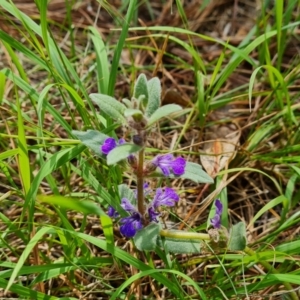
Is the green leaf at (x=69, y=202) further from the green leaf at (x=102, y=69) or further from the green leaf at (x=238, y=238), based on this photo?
the green leaf at (x=102, y=69)

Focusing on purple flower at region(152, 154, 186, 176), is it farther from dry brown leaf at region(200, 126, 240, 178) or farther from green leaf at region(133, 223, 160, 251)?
dry brown leaf at region(200, 126, 240, 178)

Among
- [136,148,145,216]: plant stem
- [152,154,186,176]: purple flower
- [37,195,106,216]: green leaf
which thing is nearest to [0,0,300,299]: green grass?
[37,195,106,216]: green leaf

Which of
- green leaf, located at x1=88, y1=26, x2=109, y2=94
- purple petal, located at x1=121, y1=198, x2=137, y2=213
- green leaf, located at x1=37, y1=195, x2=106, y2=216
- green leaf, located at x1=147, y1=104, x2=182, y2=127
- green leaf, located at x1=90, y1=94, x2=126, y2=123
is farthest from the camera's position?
green leaf, located at x1=88, y1=26, x2=109, y2=94

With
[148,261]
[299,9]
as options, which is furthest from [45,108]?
[299,9]

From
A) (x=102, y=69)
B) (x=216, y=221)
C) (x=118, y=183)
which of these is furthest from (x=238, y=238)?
(x=102, y=69)

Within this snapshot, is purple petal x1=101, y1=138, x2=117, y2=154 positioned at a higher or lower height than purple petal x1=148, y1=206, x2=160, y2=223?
higher

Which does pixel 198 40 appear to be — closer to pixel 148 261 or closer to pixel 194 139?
pixel 194 139
